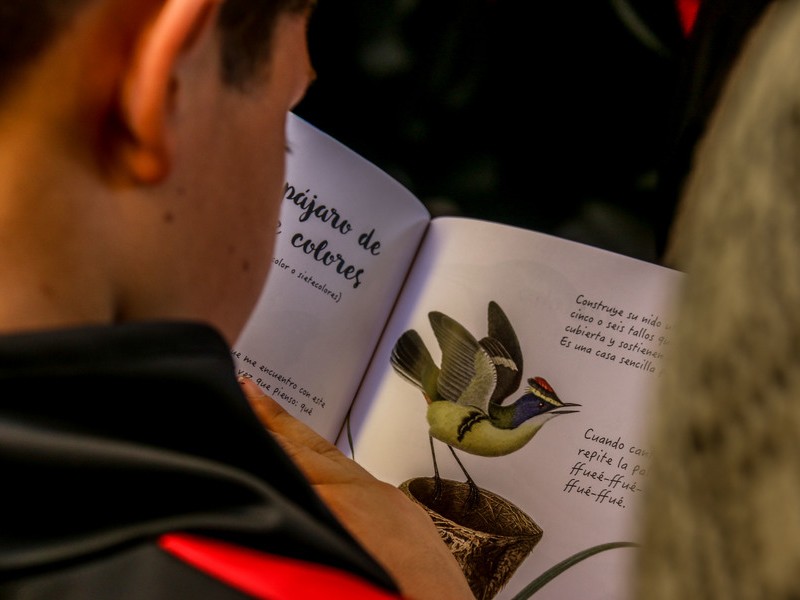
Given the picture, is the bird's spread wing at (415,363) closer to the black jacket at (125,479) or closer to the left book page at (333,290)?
the left book page at (333,290)

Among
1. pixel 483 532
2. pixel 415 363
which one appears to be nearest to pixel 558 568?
pixel 483 532

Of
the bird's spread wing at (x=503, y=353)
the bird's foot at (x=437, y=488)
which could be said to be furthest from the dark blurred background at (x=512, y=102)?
the bird's foot at (x=437, y=488)

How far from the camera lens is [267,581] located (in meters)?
0.26

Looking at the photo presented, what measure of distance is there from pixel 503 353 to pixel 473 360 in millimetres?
22

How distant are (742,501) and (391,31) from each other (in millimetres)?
636

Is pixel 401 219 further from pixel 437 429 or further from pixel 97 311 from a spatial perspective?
pixel 97 311

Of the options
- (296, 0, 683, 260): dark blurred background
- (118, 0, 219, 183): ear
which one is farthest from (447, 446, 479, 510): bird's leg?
(118, 0, 219, 183): ear

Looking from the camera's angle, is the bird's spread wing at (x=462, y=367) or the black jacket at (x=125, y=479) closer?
the black jacket at (x=125, y=479)

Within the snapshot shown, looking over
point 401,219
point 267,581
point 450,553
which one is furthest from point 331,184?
point 267,581

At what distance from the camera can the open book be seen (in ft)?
1.79

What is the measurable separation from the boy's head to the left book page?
264 mm

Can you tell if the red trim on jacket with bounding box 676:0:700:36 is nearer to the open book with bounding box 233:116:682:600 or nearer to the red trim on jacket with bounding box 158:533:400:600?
the open book with bounding box 233:116:682:600

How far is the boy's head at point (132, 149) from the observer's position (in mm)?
241

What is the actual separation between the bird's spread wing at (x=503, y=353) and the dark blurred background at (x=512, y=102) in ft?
0.39
